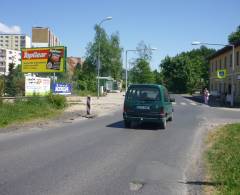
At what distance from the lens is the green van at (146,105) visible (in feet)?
52.9

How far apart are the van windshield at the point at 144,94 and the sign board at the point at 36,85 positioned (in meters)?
17.5

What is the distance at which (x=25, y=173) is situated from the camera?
755 centimetres

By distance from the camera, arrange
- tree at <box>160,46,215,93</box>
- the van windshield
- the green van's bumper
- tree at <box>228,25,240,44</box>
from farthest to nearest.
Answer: tree at <box>160,46,215,93</box> < tree at <box>228,25,240,44</box> < the van windshield < the green van's bumper

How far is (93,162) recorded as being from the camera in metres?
8.84

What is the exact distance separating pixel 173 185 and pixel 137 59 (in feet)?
238

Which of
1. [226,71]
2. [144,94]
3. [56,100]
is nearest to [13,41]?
[226,71]

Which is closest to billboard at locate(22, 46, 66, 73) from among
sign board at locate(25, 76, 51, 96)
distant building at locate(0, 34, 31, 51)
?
sign board at locate(25, 76, 51, 96)

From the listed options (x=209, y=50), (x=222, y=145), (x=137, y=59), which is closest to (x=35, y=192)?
(x=222, y=145)

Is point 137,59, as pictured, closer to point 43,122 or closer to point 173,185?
point 43,122

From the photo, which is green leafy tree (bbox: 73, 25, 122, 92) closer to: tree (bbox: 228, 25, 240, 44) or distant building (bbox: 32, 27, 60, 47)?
distant building (bbox: 32, 27, 60, 47)

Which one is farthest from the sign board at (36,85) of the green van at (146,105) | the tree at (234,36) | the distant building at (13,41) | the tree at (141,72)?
the distant building at (13,41)

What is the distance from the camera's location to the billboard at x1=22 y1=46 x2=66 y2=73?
114 ft

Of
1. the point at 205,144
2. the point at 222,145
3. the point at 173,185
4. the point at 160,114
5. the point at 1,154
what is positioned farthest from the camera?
the point at 160,114

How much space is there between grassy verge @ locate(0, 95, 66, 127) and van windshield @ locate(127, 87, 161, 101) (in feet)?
17.2
